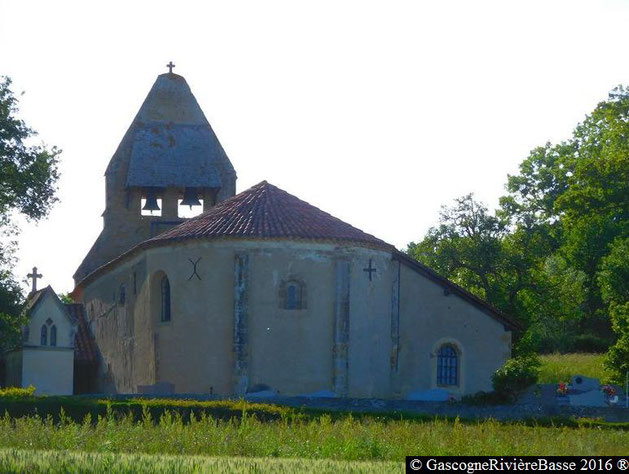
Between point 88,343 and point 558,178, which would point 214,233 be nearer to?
point 88,343

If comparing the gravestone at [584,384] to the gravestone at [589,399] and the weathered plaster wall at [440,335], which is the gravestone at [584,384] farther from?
the weathered plaster wall at [440,335]

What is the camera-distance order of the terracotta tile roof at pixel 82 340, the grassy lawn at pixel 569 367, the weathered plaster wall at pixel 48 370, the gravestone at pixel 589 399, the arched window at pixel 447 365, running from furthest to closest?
the grassy lawn at pixel 569 367, the terracotta tile roof at pixel 82 340, the weathered plaster wall at pixel 48 370, the arched window at pixel 447 365, the gravestone at pixel 589 399

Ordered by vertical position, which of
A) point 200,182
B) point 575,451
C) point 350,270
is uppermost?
point 200,182

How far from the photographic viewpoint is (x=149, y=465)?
1769cm

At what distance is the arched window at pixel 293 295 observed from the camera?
4366 cm

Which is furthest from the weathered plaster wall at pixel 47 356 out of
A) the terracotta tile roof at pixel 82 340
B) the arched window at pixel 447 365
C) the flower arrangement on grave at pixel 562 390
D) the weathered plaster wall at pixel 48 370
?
the flower arrangement on grave at pixel 562 390

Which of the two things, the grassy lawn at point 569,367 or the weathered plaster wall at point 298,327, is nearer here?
the weathered plaster wall at point 298,327

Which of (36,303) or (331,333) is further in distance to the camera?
(36,303)

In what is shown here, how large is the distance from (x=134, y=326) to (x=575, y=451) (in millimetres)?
28772

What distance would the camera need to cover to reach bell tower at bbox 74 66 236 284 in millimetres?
58125

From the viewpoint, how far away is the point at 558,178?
3233 inches

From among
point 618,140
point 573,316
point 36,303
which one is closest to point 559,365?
point 573,316

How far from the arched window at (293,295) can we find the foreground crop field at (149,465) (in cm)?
2435

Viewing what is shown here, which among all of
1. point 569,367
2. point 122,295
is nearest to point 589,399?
point 122,295
